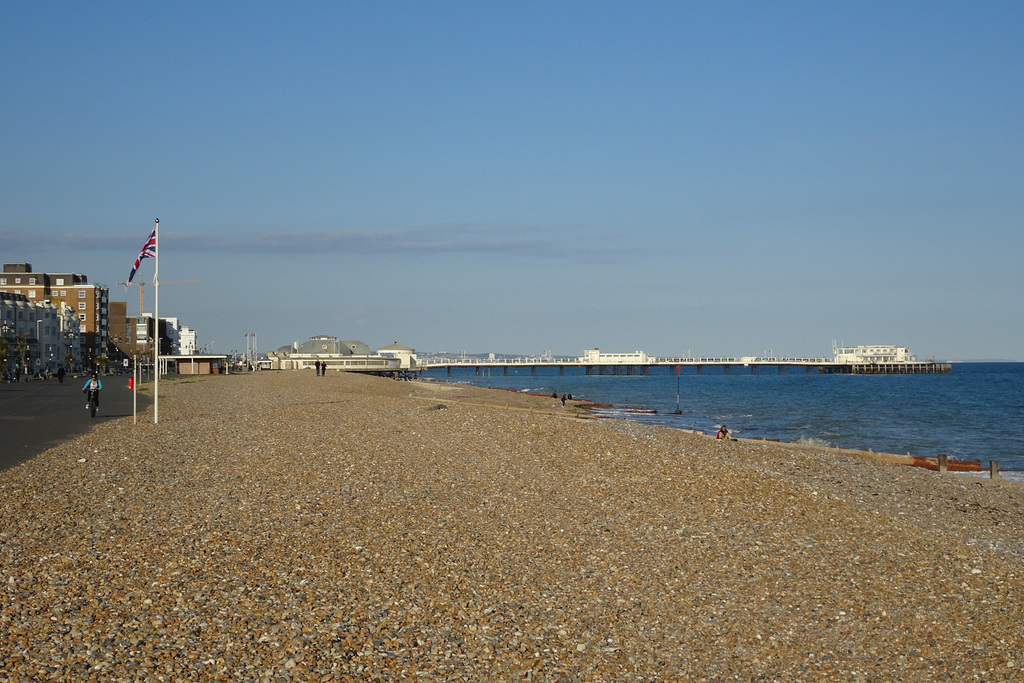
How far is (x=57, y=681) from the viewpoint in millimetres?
6859

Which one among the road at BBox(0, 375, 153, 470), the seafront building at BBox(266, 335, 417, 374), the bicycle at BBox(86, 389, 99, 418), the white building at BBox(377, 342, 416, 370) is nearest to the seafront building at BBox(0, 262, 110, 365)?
the seafront building at BBox(266, 335, 417, 374)

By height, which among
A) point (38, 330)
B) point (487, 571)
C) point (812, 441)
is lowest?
point (812, 441)

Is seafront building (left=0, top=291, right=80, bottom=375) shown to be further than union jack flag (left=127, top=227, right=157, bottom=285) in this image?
Yes

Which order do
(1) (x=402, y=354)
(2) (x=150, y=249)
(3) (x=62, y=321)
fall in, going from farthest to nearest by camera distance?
(1) (x=402, y=354) → (3) (x=62, y=321) → (2) (x=150, y=249)

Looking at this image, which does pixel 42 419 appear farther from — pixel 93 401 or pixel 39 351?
pixel 39 351

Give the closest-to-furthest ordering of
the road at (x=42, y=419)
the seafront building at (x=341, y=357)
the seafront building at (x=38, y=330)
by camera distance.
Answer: the road at (x=42, y=419), the seafront building at (x=38, y=330), the seafront building at (x=341, y=357)

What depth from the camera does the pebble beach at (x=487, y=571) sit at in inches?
319

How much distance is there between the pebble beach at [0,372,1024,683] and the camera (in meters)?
8.10

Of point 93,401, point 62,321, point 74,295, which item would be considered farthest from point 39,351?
point 93,401

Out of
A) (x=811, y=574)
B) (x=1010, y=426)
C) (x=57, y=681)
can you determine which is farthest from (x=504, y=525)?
(x=1010, y=426)

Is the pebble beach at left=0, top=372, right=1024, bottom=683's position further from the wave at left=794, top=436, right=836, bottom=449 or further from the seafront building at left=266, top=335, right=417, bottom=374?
the seafront building at left=266, top=335, right=417, bottom=374

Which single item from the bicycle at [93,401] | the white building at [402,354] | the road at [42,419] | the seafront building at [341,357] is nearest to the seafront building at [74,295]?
the seafront building at [341,357]

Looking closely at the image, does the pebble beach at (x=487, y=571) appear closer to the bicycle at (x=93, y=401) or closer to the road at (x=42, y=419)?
the road at (x=42, y=419)

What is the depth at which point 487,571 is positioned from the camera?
35.6 feet
